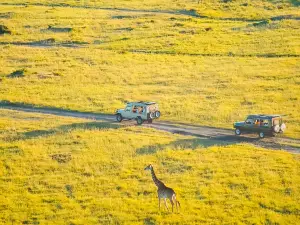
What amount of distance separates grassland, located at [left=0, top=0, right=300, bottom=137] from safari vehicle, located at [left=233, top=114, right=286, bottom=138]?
1767mm

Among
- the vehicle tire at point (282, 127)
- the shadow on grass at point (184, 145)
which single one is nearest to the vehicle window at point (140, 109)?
the shadow on grass at point (184, 145)

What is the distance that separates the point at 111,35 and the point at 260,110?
38633 millimetres

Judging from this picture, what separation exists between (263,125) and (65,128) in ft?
51.0

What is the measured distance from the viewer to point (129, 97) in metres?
55.5

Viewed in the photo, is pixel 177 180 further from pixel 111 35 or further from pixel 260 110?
pixel 111 35

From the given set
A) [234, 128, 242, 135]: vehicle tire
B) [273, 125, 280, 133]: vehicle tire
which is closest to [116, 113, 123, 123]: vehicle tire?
[234, 128, 242, 135]: vehicle tire

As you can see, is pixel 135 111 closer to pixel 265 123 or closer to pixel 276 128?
pixel 265 123

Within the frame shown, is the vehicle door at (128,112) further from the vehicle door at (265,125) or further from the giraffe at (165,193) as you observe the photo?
the giraffe at (165,193)

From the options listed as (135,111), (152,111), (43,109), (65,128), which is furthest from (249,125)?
(43,109)

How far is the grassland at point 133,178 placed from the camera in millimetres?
30188

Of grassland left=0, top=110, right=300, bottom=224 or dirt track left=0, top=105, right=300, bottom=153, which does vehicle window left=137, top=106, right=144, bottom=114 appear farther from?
grassland left=0, top=110, right=300, bottom=224

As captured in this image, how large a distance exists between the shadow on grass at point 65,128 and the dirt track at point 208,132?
69.6 inches

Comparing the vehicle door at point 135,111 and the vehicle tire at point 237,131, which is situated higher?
the vehicle door at point 135,111

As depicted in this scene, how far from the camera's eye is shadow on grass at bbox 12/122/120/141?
43.0 meters
